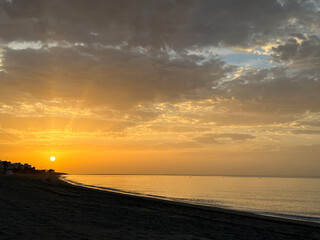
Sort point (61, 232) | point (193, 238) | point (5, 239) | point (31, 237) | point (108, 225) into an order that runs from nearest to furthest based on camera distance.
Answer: point (5, 239) → point (31, 237) → point (61, 232) → point (193, 238) → point (108, 225)

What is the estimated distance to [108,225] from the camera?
15.3m

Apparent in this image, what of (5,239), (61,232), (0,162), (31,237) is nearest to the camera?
(5,239)

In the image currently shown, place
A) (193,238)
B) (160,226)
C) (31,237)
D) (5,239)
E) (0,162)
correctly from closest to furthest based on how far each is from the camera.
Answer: (5,239)
(31,237)
(193,238)
(160,226)
(0,162)

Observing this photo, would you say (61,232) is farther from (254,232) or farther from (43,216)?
(254,232)

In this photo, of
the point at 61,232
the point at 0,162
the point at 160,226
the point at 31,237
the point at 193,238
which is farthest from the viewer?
the point at 0,162

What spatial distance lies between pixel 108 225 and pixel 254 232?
338 inches

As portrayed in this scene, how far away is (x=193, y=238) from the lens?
44.7 ft

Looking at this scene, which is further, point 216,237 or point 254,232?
point 254,232

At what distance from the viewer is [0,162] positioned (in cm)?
15950

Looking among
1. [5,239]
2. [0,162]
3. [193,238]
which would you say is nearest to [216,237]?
[193,238]

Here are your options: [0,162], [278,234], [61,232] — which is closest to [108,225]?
[61,232]

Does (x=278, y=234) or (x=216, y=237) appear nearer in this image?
(x=216, y=237)

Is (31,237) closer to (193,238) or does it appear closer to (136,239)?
(136,239)

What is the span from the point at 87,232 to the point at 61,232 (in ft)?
3.87
